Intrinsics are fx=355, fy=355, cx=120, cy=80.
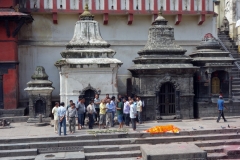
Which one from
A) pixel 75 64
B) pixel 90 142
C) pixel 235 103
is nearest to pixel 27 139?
pixel 90 142

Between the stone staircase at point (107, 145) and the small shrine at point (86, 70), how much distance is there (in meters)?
2.92

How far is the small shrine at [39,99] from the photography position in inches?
669

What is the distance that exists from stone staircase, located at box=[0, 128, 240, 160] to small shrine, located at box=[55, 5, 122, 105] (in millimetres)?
2924

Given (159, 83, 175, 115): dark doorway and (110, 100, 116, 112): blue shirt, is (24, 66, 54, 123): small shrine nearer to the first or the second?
(110, 100, 116, 112): blue shirt

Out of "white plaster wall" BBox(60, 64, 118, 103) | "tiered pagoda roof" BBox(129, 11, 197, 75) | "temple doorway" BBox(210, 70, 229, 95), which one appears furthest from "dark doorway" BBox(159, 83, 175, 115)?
"white plaster wall" BBox(60, 64, 118, 103)

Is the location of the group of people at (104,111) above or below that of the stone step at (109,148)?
above

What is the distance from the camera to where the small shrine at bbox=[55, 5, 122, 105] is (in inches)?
612

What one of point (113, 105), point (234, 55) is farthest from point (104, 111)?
point (234, 55)

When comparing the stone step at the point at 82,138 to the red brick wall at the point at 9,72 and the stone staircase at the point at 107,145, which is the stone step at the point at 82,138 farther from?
the red brick wall at the point at 9,72

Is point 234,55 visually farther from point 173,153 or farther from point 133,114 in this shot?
point 173,153

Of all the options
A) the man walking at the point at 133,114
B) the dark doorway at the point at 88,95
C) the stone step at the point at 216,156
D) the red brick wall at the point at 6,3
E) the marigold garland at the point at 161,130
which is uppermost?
the red brick wall at the point at 6,3

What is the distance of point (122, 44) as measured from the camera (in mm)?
21078

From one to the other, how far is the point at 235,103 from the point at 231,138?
455 cm

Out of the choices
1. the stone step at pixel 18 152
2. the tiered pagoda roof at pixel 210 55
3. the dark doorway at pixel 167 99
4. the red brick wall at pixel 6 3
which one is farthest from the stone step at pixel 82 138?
the red brick wall at pixel 6 3
